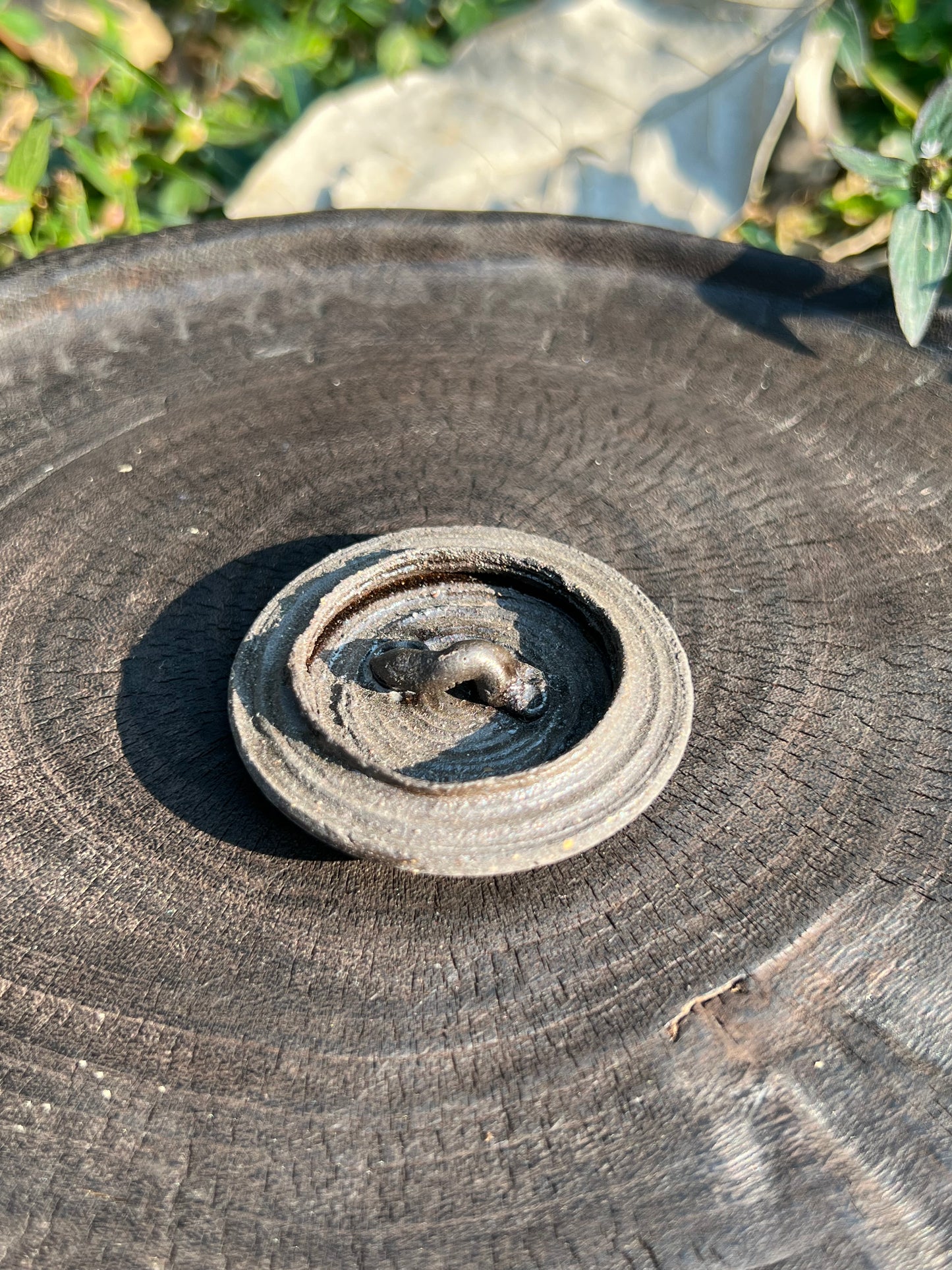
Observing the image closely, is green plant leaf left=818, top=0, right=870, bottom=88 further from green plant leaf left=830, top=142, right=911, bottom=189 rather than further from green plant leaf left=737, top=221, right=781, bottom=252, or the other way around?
green plant leaf left=830, top=142, right=911, bottom=189

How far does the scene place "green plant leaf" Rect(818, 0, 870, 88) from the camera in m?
2.65

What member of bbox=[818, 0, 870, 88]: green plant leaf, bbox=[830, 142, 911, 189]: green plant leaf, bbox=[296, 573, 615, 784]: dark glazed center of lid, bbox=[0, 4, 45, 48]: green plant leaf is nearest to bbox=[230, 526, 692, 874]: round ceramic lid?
bbox=[296, 573, 615, 784]: dark glazed center of lid

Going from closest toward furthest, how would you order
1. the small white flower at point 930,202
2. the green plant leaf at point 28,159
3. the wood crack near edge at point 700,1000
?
the wood crack near edge at point 700,1000
the small white flower at point 930,202
the green plant leaf at point 28,159

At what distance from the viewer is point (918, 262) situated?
1.92m

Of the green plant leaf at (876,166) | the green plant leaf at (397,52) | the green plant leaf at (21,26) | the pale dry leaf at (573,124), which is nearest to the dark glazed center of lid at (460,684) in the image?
the green plant leaf at (876,166)

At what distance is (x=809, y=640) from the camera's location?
1.54 metres

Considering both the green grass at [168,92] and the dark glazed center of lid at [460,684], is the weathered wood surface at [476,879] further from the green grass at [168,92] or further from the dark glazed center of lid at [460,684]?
the green grass at [168,92]

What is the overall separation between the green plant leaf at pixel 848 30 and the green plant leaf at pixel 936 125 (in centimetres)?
75

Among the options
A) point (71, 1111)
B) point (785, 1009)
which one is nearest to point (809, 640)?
point (785, 1009)

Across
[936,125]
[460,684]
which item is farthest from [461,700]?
[936,125]

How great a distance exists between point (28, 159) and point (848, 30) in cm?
191

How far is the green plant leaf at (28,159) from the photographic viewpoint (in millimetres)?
2535

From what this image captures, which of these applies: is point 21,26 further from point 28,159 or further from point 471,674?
point 471,674

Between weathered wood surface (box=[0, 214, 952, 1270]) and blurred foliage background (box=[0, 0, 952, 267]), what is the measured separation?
97 cm
